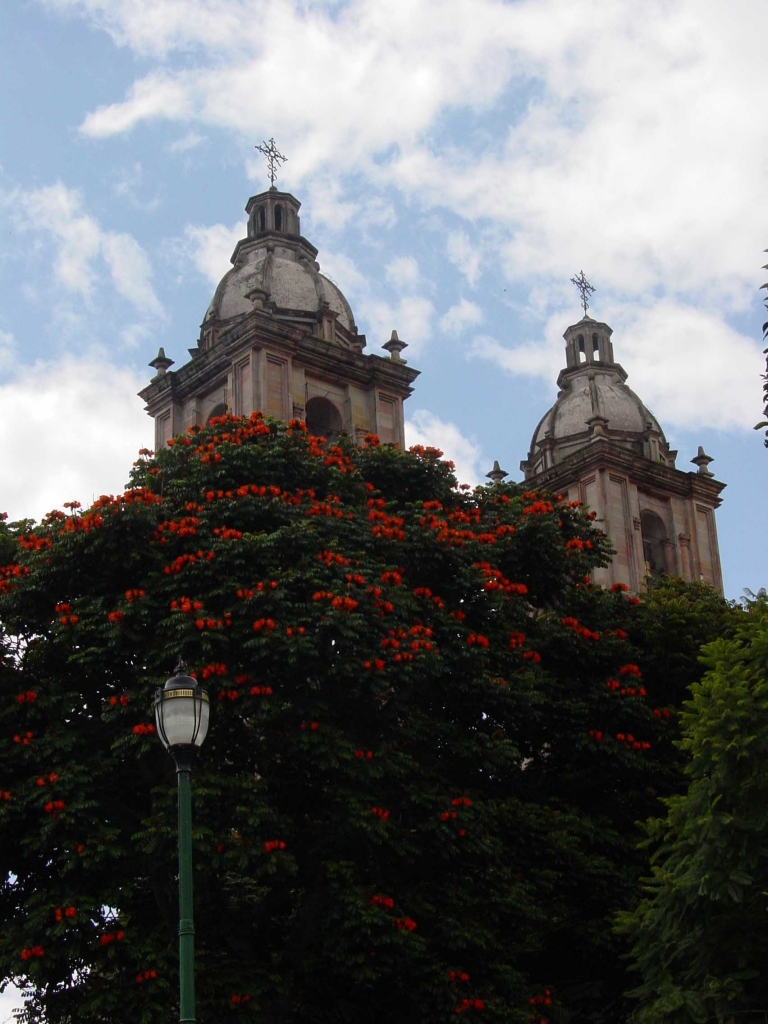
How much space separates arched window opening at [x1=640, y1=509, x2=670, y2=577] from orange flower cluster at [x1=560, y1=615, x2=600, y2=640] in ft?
75.4

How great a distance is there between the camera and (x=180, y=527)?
21844mm

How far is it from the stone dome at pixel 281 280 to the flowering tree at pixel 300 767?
18.1m

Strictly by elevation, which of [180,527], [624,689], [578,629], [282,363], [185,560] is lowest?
[624,689]

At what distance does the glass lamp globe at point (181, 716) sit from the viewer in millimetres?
14188

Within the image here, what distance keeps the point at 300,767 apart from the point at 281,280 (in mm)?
23506

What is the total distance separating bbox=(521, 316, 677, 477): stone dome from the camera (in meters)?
50.2

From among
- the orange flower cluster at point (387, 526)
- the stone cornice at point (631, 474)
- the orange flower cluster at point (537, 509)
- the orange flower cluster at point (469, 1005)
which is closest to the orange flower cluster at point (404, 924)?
the orange flower cluster at point (469, 1005)

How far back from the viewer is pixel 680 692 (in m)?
25.8

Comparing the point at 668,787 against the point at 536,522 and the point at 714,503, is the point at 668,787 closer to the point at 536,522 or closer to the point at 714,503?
the point at 536,522

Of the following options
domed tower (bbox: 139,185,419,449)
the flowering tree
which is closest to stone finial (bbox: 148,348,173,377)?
domed tower (bbox: 139,185,419,449)

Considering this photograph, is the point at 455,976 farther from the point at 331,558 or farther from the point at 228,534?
the point at 228,534

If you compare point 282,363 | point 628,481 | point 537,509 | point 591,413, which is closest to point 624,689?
point 537,509

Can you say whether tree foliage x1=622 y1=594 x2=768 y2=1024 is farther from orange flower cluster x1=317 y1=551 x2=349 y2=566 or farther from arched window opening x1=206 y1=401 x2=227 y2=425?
arched window opening x1=206 y1=401 x2=227 y2=425

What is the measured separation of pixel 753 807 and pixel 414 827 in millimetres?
4673
